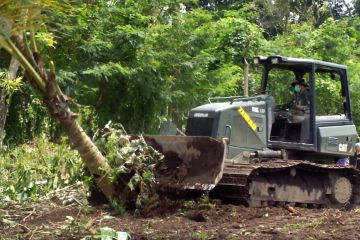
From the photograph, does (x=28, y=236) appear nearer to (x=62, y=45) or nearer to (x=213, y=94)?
(x=62, y=45)

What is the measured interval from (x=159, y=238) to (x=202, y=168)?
2.18 meters

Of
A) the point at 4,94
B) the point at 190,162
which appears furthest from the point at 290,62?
the point at 4,94

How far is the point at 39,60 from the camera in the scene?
26.7ft

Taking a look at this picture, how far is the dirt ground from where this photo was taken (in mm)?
7812

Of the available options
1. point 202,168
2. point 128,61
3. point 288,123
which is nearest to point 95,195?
point 202,168

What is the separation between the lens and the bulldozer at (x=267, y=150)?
973cm

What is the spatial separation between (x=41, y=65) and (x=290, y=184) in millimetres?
4433

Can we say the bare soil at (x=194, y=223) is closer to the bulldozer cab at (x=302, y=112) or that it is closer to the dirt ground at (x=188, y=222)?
the dirt ground at (x=188, y=222)

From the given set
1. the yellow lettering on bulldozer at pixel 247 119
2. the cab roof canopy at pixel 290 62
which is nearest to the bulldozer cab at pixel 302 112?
the cab roof canopy at pixel 290 62

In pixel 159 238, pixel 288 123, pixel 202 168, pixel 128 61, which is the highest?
pixel 128 61

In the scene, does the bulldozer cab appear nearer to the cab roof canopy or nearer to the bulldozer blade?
the cab roof canopy

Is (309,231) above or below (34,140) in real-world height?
below

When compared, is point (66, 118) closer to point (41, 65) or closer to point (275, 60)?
point (41, 65)

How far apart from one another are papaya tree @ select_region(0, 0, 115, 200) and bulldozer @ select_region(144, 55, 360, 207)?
0.98m
